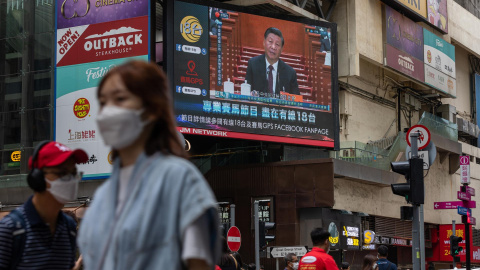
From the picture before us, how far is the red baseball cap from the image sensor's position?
4637 millimetres

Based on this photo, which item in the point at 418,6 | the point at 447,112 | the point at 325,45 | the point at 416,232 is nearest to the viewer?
the point at 416,232

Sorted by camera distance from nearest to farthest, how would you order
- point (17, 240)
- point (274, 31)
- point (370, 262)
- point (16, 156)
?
point (17, 240), point (370, 262), point (16, 156), point (274, 31)

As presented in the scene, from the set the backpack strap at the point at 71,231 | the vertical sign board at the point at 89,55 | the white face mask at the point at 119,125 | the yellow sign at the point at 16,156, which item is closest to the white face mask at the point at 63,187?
the backpack strap at the point at 71,231

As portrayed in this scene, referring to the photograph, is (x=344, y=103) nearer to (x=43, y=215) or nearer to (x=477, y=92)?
(x=477, y=92)

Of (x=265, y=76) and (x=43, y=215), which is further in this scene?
(x=265, y=76)

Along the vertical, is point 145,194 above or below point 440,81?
below

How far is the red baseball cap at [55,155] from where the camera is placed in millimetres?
4637

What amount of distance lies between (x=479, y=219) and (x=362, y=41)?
14467 millimetres

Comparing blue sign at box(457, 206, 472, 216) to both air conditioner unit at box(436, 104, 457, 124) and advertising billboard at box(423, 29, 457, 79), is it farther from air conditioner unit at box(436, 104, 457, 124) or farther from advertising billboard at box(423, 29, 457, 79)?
air conditioner unit at box(436, 104, 457, 124)

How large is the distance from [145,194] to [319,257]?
21.4ft

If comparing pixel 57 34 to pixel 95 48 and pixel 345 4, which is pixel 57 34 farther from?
pixel 345 4

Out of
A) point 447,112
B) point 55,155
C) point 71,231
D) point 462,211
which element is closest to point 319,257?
point 71,231

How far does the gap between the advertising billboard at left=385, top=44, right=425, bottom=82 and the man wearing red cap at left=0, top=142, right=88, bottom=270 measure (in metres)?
36.9

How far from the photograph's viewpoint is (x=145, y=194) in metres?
2.98
